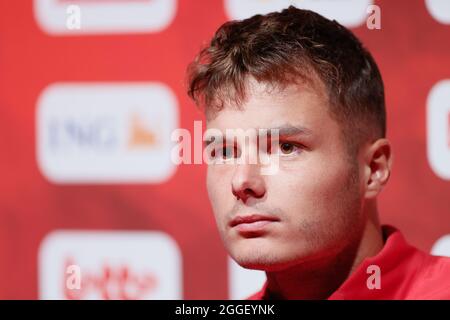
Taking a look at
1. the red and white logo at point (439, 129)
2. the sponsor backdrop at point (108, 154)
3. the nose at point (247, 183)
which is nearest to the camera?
the nose at point (247, 183)

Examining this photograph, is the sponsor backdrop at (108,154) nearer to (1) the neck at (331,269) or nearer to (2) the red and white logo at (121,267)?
(2) the red and white logo at (121,267)

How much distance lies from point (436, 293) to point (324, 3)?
0.73m

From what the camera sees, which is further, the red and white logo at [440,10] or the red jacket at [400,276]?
the red and white logo at [440,10]

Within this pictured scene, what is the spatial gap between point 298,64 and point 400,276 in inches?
14.9

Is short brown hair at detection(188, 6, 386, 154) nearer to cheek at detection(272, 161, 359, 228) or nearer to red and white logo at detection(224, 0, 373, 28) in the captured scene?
cheek at detection(272, 161, 359, 228)

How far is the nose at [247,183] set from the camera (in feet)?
3.69

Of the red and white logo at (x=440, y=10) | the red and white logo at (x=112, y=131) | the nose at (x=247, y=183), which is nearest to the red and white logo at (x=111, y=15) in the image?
the red and white logo at (x=112, y=131)

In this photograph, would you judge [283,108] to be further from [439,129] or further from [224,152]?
[439,129]

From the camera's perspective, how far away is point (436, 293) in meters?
1.13

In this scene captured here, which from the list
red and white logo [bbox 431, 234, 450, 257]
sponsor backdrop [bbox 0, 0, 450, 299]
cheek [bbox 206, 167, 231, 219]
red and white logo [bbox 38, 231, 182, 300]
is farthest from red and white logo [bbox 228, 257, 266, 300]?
cheek [bbox 206, 167, 231, 219]

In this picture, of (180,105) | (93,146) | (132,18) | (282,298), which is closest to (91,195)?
(93,146)

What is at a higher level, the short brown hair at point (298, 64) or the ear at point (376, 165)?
the short brown hair at point (298, 64)

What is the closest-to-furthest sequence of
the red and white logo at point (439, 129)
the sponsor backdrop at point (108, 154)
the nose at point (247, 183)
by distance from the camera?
the nose at point (247, 183) → the red and white logo at point (439, 129) → the sponsor backdrop at point (108, 154)
